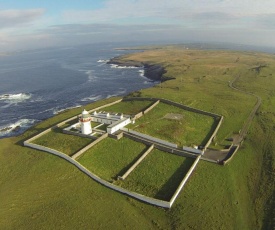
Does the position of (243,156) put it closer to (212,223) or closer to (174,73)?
(212,223)

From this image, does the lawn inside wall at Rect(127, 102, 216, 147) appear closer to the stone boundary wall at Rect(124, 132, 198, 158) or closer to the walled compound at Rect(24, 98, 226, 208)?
the walled compound at Rect(24, 98, 226, 208)

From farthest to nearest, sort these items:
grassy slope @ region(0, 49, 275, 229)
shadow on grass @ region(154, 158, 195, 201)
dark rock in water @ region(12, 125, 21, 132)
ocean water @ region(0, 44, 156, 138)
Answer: ocean water @ region(0, 44, 156, 138), dark rock in water @ region(12, 125, 21, 132), shadow on grass @ region(154, 158, 195, 201), grassy slope @ region(0, 49, 275, 229)

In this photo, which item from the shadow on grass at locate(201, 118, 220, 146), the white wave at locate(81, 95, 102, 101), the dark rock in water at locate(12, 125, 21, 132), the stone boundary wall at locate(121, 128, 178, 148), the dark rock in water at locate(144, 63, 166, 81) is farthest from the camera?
the dark rock in water at locate(144, 63, 166, 81)

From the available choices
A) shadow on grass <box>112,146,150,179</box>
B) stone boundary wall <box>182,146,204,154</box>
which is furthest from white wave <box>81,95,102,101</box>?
stone boundary wall <box>182,146,204,154</box>

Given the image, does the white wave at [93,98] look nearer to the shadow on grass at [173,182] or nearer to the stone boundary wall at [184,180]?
the shadow on grass at [173,182]

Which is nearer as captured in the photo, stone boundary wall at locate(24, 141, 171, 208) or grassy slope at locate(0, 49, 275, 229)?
grassy slope at locate(0, 49, 275, 229)

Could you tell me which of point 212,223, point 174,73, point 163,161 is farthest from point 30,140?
point 174,73
